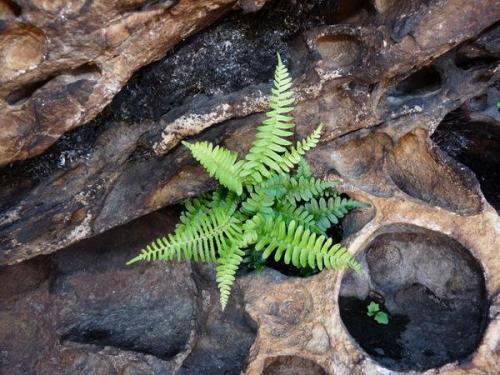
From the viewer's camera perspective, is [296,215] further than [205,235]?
Yes

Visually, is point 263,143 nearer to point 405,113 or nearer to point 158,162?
point 158,162

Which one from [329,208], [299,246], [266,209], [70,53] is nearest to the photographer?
[70,53]

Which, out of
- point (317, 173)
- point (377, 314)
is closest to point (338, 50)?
point (317, 173)

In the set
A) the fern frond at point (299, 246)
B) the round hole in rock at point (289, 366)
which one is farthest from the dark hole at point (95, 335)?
the fern frond at point (299, 246)

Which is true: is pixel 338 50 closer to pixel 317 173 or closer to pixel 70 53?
pixel 317 173

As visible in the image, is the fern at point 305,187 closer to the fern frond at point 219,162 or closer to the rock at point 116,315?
the fern frond at point 219,162

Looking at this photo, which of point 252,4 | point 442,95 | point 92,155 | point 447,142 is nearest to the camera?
point 252,4

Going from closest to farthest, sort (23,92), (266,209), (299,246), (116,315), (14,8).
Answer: (14,8)
(23,92)
(299,246)
(266,209)
(116,315)

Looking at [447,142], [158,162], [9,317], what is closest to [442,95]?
[447,142]
